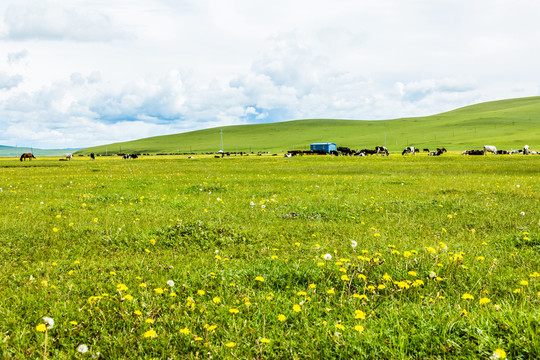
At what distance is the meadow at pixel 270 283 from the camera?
144 inches

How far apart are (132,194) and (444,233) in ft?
42.2

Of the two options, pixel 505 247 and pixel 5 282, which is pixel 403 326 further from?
pixel 5 282

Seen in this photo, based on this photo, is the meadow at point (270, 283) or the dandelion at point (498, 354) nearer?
the dandelion at point (498, 354)

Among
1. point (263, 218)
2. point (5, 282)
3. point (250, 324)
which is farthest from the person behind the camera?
point (263, 218)

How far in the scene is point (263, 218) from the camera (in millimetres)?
10141

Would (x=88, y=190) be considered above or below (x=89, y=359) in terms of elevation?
above

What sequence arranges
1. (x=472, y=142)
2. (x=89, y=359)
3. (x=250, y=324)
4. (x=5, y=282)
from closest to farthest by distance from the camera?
(x=89, y=359)
(x=250, y=324)
(x=5, y=282)
(x=472, y=142)

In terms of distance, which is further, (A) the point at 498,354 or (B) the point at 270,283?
(B) the point at 270,283

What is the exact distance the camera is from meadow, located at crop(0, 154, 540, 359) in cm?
365

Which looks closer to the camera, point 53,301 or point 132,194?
point 53,301

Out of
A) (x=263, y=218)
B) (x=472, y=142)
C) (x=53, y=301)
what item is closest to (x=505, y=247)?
(x=263, y=218)

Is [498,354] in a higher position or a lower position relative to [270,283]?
higher

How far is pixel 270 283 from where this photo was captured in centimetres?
543

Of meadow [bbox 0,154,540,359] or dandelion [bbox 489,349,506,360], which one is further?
meadow [bbox 0,154,540,359]
